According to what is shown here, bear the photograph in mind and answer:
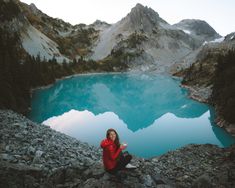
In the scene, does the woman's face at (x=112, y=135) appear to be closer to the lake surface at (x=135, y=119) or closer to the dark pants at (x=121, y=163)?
the dark pants at (x=121, y=163)

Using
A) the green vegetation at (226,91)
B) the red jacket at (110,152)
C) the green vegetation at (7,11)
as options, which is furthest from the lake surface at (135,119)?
the green vegetation at (7,11)

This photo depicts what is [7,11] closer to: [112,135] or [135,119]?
[135,119]

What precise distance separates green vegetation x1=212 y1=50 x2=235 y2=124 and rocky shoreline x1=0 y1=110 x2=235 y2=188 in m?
18.3

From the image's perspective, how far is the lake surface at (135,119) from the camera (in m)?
42.2

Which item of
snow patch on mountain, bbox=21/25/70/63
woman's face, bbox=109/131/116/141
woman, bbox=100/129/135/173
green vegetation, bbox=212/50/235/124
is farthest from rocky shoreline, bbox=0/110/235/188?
snow patch on mountain, bbox=21/25/70/63

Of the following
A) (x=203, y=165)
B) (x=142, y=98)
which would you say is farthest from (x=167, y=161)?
(x=142, y=98)

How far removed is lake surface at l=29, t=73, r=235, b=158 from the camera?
4222 cm

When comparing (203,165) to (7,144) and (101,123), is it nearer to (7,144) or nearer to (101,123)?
(7,144)

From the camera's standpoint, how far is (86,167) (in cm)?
1543

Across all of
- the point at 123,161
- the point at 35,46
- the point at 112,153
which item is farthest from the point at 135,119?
the point at 35,46

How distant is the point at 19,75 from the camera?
195 ft

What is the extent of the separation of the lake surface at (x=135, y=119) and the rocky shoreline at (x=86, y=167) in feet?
34.8

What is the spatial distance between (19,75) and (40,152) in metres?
43.9

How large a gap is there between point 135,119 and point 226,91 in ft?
68.5
